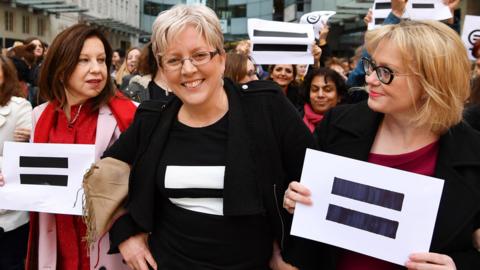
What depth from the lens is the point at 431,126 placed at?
67.3 inches

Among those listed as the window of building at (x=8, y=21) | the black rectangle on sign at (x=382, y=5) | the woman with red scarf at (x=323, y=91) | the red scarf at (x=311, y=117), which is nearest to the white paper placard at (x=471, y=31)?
the black rectangle on sign at (x=382, y=5)

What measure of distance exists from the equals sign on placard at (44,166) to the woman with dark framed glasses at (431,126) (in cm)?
119

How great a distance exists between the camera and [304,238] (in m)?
1.82

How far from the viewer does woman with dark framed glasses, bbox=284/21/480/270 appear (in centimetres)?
161

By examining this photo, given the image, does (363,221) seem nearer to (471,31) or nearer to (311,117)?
(311,117)

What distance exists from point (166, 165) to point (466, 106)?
1.52 metres

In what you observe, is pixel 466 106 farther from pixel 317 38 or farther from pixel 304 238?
pixel 317 38

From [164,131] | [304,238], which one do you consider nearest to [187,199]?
[164,131]

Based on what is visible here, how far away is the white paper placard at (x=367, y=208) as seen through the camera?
1.59m

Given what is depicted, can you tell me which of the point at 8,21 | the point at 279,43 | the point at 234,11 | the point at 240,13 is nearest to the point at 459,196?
the point at 279,43

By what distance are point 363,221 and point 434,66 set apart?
0.57 m

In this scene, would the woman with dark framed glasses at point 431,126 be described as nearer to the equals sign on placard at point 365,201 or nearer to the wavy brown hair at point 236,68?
the equals sign on placard at point 365,201

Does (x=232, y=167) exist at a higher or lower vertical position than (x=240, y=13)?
lower

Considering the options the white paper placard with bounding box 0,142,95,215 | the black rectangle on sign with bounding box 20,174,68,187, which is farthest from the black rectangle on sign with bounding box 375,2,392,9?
the black rectangle on sign with bounding box 20,174,68,187
